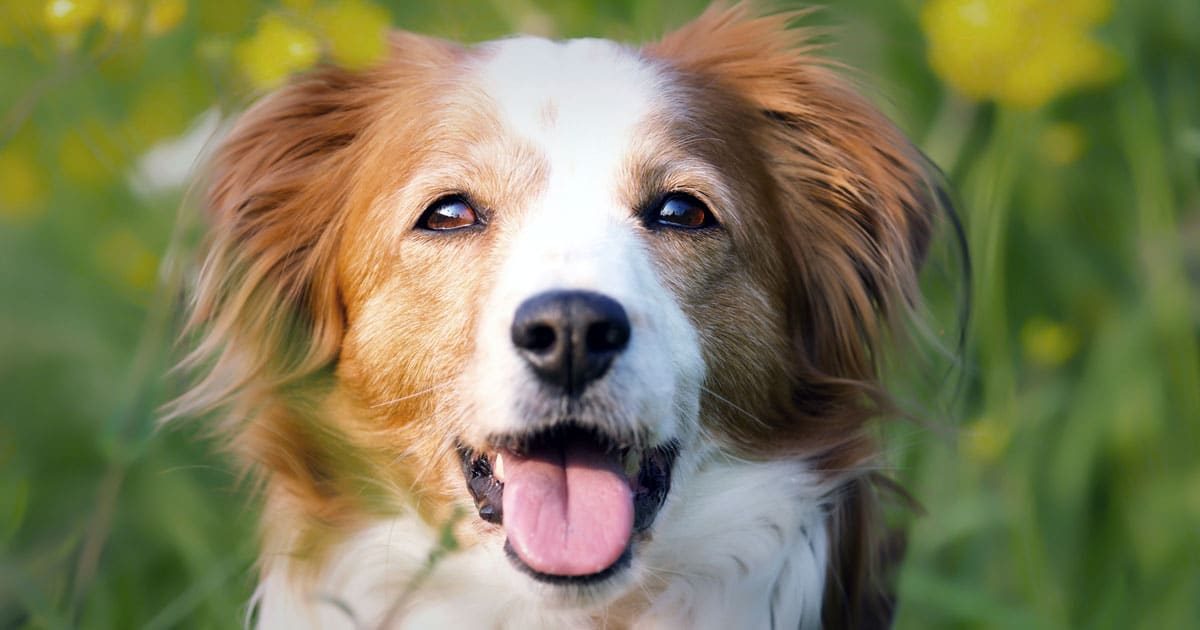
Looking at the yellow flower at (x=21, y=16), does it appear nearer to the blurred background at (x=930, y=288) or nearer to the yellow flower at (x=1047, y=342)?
the blurred background at (x=930, y=288)

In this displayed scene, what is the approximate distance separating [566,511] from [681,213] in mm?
696

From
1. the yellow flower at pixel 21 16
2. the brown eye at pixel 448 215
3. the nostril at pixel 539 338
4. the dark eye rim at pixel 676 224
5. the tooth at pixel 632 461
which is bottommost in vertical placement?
the tooth at pixel 632 461

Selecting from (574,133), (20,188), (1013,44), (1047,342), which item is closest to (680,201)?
(574,133)

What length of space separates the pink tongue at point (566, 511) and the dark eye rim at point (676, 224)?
0.50 m

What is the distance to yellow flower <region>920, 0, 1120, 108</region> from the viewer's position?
3.70m

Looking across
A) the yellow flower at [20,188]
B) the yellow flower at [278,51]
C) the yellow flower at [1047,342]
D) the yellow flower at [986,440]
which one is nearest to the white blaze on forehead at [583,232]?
the yellow flower at [278,51]

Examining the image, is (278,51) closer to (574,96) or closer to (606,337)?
(574,96)

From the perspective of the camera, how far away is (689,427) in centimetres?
293

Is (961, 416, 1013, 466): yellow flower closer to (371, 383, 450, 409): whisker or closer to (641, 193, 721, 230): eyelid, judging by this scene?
(641, 193, 721, 230): eyelid

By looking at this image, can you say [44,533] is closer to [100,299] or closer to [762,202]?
[100,299]

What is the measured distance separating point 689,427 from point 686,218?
44 cm

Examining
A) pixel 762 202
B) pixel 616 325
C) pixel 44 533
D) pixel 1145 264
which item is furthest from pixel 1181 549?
pixel 44 533

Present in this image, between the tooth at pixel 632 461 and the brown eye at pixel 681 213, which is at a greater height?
the brown eye at pixel 681 213

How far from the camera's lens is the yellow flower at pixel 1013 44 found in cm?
370
